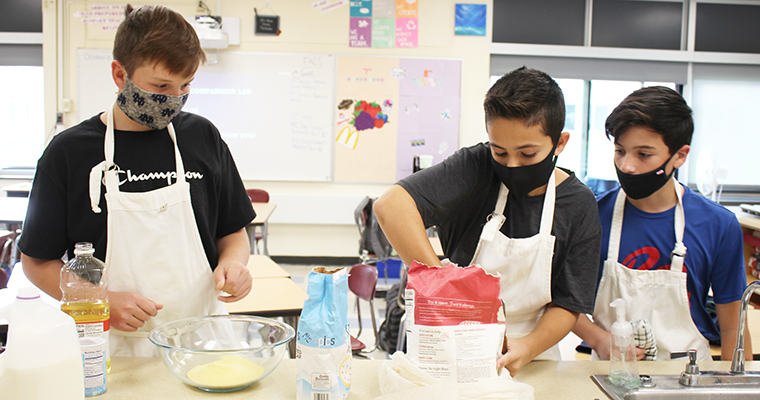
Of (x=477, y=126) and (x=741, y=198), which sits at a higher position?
(x=477, y=126)

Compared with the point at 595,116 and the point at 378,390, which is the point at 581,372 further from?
the point at 595,116

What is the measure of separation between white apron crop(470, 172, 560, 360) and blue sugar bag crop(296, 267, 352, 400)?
1.41 ft

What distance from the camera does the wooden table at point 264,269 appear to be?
8.12ft

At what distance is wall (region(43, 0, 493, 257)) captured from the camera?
5.12m

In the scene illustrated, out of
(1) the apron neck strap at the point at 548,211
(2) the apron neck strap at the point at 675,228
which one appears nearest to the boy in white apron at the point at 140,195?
(1) the apron neck strap at the point at 548,211

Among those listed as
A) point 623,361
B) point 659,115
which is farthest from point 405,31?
point 623,361

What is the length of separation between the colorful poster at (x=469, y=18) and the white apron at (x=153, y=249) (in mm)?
4595

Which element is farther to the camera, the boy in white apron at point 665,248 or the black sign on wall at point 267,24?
the black sign on wall at point 267,24

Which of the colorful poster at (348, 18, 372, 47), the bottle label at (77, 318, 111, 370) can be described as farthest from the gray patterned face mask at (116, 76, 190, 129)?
the colorful poster at (348, 18, 372, 47)

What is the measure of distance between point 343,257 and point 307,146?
1.28 meters

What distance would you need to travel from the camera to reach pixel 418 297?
863 mm

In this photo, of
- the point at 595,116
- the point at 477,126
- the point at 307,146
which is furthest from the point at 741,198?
the point at 307,146

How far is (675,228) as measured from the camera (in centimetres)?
131

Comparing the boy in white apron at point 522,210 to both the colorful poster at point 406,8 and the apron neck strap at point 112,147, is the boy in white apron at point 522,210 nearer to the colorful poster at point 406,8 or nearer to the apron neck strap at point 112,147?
the apron neck strap at point 112,147
